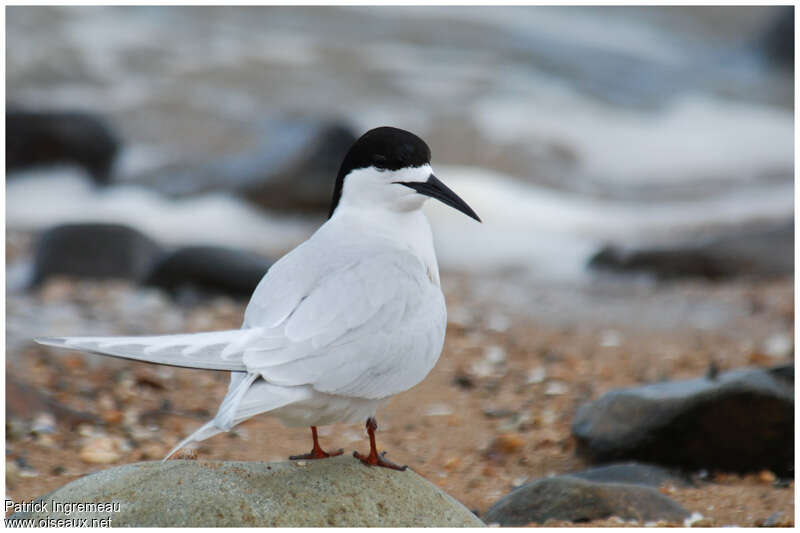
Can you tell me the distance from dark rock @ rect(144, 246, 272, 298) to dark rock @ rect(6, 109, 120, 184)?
3915mm

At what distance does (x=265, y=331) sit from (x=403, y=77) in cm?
1115

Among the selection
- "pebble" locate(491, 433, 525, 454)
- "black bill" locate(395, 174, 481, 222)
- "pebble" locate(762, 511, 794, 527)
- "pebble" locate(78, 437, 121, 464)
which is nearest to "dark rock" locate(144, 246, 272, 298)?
"pebble" locate(78, 437, 121, 464)

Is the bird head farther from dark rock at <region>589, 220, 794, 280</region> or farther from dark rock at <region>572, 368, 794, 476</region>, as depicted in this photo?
dark rock at <region>589, 220, 794, 280</region>

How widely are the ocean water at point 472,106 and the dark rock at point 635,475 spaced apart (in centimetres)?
359

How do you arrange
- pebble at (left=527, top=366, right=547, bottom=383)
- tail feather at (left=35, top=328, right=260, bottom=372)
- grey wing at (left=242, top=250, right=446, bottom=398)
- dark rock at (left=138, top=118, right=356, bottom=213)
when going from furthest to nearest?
dark rock at (left=138, top=118, right=356, bottom=213) < pebble at (left=527, top=366, right=547, bottom=383) < grey wing at (left=242, top=250, right=446, bottom=398) < tail feather at (left=35, top=328, right=260, bottom=372)

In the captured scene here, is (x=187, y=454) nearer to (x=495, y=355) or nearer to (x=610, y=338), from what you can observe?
(x=495, y=355)

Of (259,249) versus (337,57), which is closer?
(259,249)

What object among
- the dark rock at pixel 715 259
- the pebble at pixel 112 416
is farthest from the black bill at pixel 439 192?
the dark rock at pixel 715 259

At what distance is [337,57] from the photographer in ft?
46.5

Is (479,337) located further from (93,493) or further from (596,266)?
(93,493)

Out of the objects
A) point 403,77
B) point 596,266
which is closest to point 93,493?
point 596,266

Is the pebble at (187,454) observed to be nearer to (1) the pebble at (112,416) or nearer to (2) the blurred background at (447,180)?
(2) the blurred background at (447,180)

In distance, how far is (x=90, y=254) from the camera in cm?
656

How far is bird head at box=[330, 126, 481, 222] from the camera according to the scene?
130 inches
